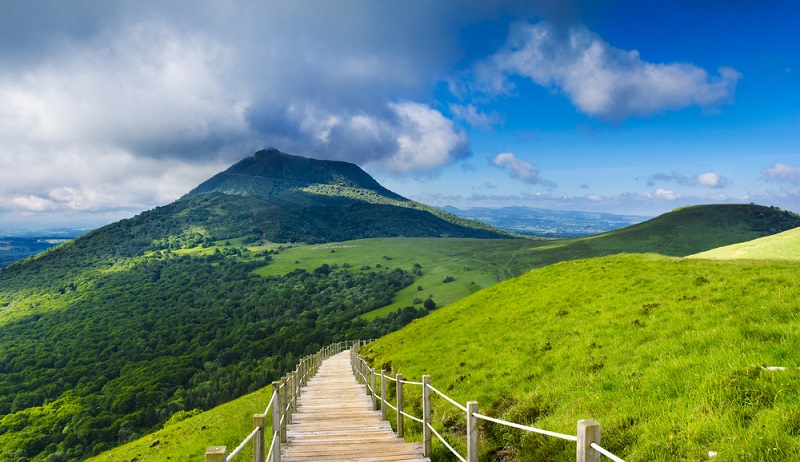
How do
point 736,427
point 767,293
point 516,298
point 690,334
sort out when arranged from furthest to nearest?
point 516,298 → point 767,293 → point 690,334 → point 736,427

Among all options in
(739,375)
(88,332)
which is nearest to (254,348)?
(88,332)

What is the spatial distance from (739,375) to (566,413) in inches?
140

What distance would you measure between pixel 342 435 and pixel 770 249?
109 ft

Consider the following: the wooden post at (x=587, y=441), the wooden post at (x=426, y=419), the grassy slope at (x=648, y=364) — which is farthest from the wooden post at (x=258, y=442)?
the grassy slope at (x=648, y=364)

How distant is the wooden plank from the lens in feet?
33.1

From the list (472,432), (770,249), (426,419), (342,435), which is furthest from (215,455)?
(770,249)

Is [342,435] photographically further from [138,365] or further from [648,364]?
[138,365]

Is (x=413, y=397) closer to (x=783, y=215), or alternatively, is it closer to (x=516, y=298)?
(x=516, y=298)

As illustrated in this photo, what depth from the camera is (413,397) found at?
59.1 feet

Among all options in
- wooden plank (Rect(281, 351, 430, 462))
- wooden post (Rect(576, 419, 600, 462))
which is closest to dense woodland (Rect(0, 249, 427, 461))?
wooden plank (Rect(281, 351, 430, 462))

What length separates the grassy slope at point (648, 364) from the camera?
731cm

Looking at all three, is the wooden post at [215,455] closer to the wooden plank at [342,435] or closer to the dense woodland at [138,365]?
the wooden plank at [342,435]

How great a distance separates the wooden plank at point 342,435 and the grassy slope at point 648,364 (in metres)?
2.24

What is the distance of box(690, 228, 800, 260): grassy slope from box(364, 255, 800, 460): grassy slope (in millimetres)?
6425
